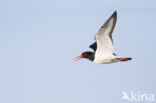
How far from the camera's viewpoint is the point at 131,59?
63.4 ft

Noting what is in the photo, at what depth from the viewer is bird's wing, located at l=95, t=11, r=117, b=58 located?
1856 centimetres

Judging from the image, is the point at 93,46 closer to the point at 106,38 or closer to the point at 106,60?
the point at 106,60

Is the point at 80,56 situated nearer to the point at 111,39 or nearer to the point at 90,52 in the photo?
the point at 90,52

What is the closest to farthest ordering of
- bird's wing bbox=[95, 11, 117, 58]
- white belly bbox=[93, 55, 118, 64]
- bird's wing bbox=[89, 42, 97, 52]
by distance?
bird's wing bbox=[95, 11, 117, 58], white belly bbox=[93, 55, 118, 64], bird's wing bbox=[89, 42, 97, 52]

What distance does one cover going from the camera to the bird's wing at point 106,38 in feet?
60.9

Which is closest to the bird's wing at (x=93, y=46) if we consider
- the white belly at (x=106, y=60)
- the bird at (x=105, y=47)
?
the bird at (x=105, y=47)

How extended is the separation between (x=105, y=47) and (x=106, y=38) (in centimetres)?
49

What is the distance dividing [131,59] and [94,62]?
1.40 metres

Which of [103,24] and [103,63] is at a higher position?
[103,24]

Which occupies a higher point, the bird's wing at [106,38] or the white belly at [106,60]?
the bird's wing at [106,38]

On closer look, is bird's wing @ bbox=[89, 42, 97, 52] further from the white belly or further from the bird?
the white belly

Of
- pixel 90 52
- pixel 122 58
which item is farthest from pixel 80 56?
pixel 122 58

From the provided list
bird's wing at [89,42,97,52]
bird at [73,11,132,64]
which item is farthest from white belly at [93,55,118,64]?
bird's wing at [89,42,97,52]

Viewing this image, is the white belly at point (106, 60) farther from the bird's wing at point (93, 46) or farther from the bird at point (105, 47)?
the bird's wing at point (93, 46)
